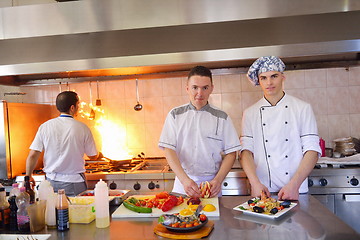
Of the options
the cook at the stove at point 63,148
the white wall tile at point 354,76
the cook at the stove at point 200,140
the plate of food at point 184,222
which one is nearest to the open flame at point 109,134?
the cook at the stove at point 63,148

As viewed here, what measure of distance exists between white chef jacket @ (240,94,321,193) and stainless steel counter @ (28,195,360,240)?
0.46 m

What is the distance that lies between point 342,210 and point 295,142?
122 centimetres

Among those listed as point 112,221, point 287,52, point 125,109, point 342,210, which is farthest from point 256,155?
point 125,109

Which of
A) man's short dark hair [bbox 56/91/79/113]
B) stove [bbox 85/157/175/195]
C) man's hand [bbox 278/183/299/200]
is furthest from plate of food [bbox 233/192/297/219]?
man's short dark hair [bbox 56/91/79/113]

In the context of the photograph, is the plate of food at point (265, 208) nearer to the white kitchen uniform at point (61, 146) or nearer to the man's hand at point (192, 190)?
the man's hand at point (192, 190)

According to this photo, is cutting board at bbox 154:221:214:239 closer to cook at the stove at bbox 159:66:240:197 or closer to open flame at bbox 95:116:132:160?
cook at the stove at bbox 159:66:240:197

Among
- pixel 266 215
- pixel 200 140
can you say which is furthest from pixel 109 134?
pixel 266 215

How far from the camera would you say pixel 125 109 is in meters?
3.91

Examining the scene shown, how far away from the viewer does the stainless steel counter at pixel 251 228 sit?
52.7 inches

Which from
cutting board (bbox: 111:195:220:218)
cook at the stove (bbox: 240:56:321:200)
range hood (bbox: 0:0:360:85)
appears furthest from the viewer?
cook at the stove (bbox: 240:56:321:200)

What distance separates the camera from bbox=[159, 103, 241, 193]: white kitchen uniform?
2232mm

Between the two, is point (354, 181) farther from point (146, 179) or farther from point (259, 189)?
point (146, 179)

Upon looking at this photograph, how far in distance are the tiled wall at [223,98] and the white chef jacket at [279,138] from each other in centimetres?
153

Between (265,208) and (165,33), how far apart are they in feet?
3.78
